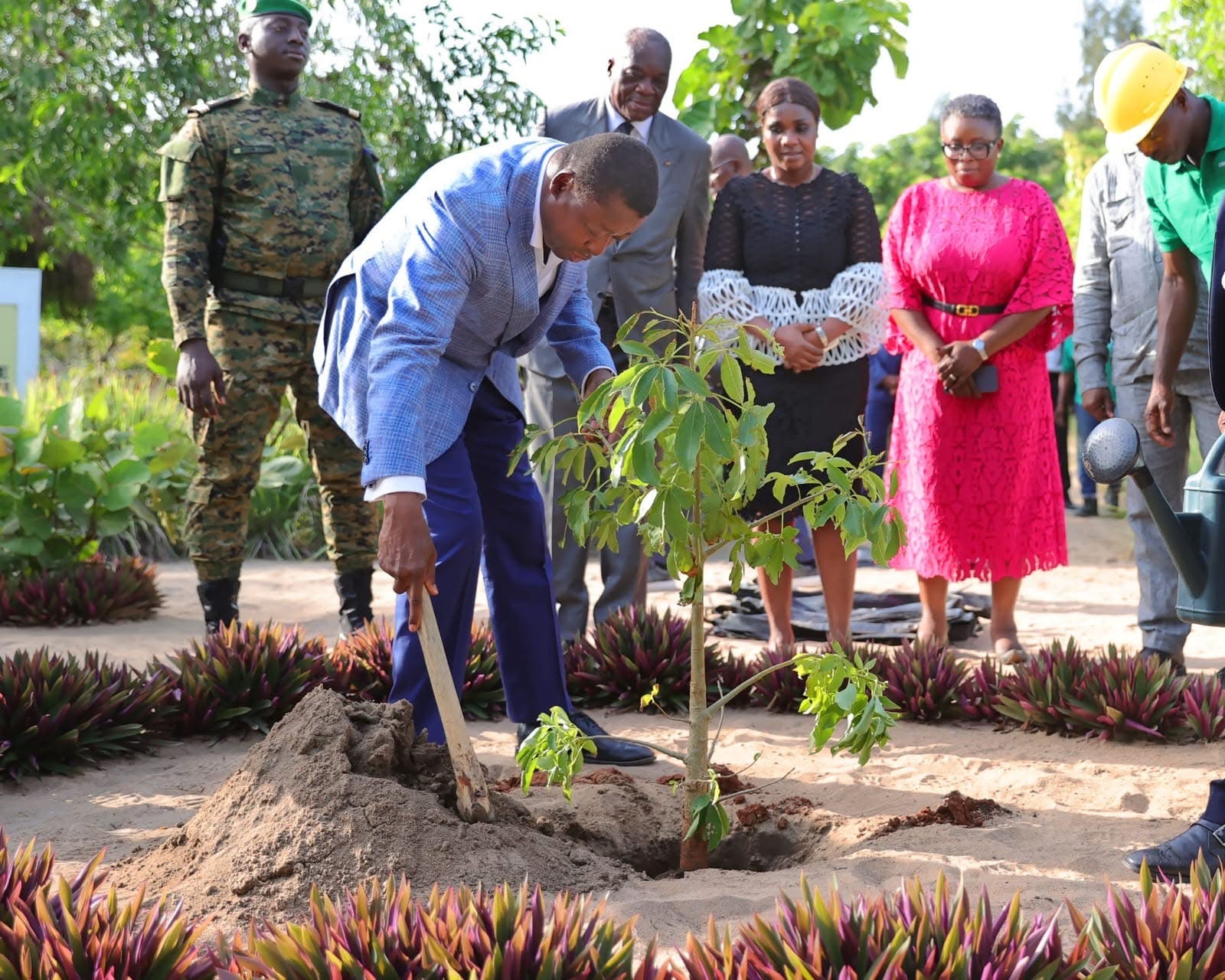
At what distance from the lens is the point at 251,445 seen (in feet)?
18.0

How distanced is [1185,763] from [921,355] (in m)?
2.09

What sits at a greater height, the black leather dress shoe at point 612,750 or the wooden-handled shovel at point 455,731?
the wooden-handled shovel at point 455,731

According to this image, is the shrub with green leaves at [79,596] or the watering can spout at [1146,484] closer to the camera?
the watering can spout at [1146,484]

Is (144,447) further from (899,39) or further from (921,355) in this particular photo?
(899,39)

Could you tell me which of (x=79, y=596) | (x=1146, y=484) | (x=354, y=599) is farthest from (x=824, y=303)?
(x=79, y=596)

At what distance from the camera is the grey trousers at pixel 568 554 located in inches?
215

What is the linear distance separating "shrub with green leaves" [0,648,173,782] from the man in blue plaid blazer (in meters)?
1.16

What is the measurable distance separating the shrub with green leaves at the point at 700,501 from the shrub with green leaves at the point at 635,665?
161 cm

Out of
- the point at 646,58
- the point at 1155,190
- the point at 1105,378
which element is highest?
the point at 646,58

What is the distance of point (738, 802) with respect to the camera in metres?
3.86

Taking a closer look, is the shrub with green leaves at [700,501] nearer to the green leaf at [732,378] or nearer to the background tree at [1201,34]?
the green leaf at [732,378]

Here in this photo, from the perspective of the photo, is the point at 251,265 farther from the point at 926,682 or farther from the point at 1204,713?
the point at 1204,713

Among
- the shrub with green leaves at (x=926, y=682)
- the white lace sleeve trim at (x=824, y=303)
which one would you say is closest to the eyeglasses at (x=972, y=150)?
the white lace sleeve trim at (x=824, y=303)

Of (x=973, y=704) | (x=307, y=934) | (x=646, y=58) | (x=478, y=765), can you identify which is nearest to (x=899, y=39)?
(x=646, y=58)
